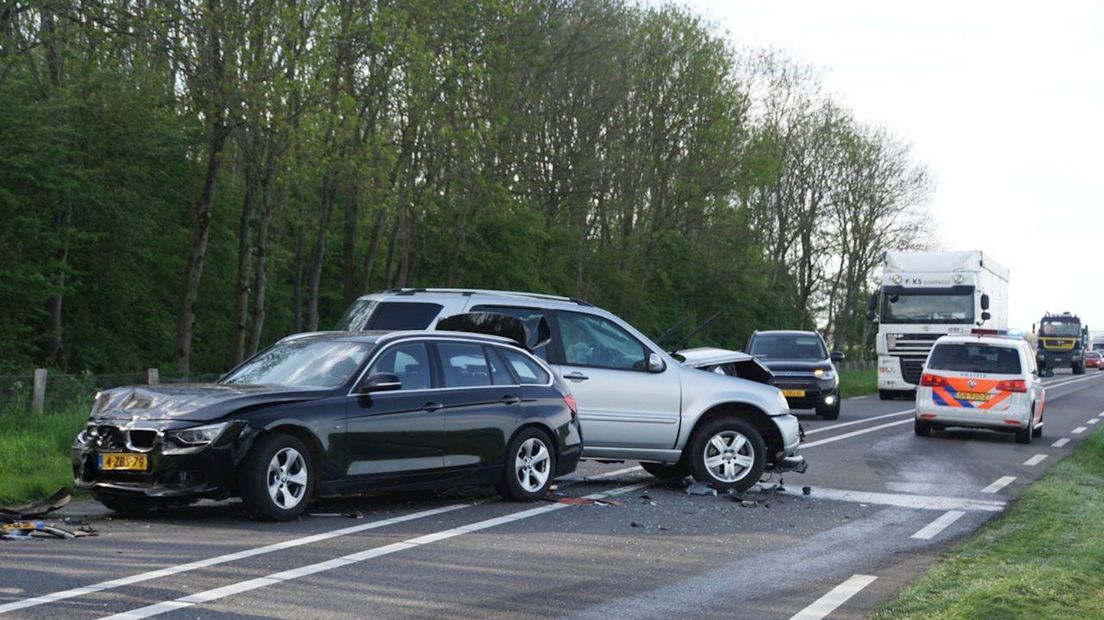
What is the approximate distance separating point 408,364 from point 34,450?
4761mm

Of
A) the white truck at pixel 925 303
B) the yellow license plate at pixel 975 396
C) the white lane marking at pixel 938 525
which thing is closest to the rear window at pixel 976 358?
the yellow license plate at pixel 975 396

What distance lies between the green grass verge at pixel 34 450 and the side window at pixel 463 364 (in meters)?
3.38

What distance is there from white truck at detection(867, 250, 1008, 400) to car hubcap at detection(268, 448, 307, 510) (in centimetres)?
2600

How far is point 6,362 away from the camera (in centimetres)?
2830

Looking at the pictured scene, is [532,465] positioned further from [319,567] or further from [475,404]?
[319,567]

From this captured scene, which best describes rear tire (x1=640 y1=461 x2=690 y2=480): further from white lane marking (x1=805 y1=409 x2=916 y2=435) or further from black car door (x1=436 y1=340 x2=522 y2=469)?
white lane marking (x1=805 y1=409 x2=916 y2=435)

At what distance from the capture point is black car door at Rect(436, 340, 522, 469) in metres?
12.0

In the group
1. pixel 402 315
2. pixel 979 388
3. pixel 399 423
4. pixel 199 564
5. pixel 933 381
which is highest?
pixel 402 315

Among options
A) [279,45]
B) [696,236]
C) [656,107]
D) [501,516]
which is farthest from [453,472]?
[696,236]

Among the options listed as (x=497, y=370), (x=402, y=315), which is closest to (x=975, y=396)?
(x=402, y=315)

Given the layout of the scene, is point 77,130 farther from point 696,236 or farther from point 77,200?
point 696,236

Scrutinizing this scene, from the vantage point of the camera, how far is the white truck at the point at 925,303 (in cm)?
3478

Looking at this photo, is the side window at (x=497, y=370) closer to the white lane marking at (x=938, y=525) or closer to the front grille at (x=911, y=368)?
the white lane marking at (x=938, y=525)

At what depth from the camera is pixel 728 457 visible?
46.3ft
